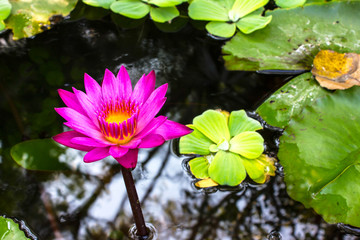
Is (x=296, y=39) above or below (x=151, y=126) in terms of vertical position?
below

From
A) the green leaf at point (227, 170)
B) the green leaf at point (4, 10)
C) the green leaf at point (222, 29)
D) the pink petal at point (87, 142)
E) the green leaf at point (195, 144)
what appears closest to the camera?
the pink petal at point (87, 142)

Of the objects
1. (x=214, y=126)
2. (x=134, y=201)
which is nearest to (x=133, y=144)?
(x=134, y=201)

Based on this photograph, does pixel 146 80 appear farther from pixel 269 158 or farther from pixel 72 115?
pixel 269 158

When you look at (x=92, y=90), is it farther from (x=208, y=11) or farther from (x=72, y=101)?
(x=208, y=11)

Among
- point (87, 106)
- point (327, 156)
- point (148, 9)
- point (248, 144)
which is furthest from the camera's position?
point (148, 9)

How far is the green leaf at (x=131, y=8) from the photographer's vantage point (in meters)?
2.48

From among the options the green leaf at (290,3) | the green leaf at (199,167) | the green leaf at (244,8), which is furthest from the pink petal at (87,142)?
the green leaf at (290,3)

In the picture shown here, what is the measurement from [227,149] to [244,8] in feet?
3.88

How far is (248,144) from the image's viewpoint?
1714 millimetres

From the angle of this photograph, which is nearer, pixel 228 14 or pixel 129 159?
pixel 129 159

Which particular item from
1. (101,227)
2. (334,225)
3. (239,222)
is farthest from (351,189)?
(101,227)

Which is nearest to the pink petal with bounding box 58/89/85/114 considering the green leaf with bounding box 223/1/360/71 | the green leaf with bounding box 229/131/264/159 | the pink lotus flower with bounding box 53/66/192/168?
the pink lotus flower with bounding box 53/66/192/168

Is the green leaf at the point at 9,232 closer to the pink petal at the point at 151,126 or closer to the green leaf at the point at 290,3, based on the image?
the pink petal at the point at 151,126

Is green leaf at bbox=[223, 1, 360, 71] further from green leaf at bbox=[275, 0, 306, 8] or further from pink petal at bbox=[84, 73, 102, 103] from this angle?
pink petal at bbox=[84, 73, 102, 103]
